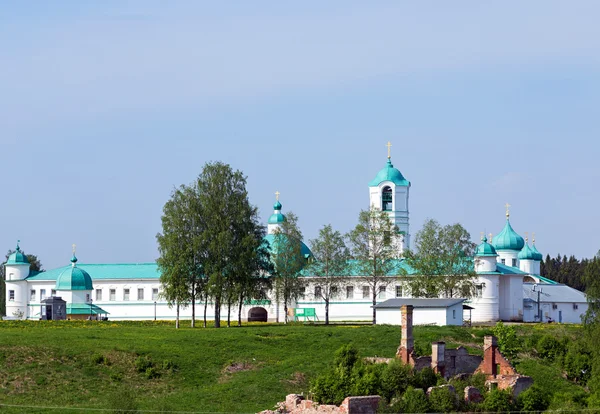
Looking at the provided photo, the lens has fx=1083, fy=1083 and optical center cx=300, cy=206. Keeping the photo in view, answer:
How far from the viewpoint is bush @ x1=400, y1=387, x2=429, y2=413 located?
113 ft

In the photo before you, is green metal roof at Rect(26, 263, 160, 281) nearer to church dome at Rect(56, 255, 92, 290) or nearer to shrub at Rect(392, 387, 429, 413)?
church dome at Rect(56, 255, 92, 290)

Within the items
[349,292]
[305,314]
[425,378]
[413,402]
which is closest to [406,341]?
[425,378]

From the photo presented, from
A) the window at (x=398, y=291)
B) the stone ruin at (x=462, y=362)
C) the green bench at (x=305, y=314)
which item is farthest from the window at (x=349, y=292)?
the stone ruin at (x=462, y=362)

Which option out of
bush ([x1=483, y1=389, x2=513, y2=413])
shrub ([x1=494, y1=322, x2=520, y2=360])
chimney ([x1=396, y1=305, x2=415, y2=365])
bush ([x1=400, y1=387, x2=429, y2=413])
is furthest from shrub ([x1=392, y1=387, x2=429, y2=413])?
shrub ([x1=494, y1=322, x2=520, y2=360])

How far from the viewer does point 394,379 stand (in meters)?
35.8

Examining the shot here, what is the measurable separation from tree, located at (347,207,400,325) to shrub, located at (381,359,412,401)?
125ft

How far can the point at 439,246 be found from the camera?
74938 mm

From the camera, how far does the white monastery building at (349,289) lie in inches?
3123

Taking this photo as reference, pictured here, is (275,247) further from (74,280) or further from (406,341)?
(406,341)

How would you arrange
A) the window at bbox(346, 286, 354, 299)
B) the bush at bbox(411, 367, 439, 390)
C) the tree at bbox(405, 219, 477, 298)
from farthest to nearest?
the window at bbox(346, 286, 354, 299)
the tree at bbox(405, 219, 477, 298)
the bush at bbox(411, 367, 439, 390)

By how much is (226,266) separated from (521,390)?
1279 inches

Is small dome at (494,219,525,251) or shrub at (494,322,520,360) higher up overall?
small dome at (494,219,525,251)

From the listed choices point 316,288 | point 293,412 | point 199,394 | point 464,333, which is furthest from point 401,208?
point 293,412

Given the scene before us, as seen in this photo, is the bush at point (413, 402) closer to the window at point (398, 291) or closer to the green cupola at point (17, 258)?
the window at point (398, 291)
